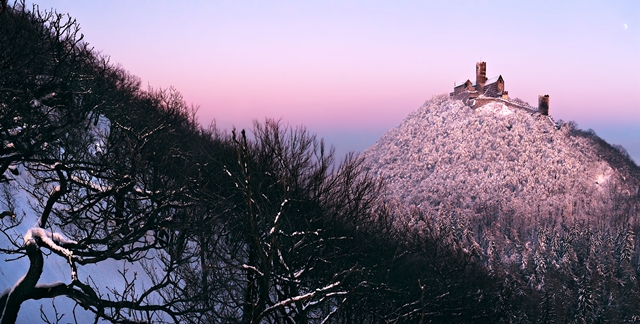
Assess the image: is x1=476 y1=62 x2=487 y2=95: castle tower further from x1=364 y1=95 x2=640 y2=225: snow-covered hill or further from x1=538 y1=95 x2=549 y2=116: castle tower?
x1=538 y1=95 x2=549 y2=116: castle tower

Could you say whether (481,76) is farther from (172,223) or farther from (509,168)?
(172,223)

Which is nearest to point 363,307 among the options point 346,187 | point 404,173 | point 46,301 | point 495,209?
point 346,187

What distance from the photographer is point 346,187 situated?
76.7 feet

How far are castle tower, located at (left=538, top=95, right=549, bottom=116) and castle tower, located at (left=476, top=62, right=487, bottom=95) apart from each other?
1578 cm

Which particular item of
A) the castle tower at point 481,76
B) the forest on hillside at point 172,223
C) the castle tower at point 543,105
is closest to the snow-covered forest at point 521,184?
the castle tower at point 543,105

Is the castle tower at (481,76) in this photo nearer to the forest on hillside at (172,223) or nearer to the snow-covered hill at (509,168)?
the snow-covered hill at (509,168)

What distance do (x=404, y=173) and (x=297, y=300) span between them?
6971 inches

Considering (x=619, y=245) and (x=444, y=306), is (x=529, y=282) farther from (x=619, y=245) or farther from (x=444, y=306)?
(x=444, y=306)

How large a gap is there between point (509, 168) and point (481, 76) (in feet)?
127

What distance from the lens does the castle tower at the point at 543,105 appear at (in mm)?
152350

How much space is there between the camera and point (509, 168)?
579 feet

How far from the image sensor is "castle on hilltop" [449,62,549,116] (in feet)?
497

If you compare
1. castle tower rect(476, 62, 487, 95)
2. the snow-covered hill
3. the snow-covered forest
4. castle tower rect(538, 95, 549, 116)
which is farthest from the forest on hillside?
castle tower rect(538, 95, 549, 116)

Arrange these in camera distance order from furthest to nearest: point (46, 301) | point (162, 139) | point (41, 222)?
point (162, 139) → point (46, 301) → point (41, 222)
